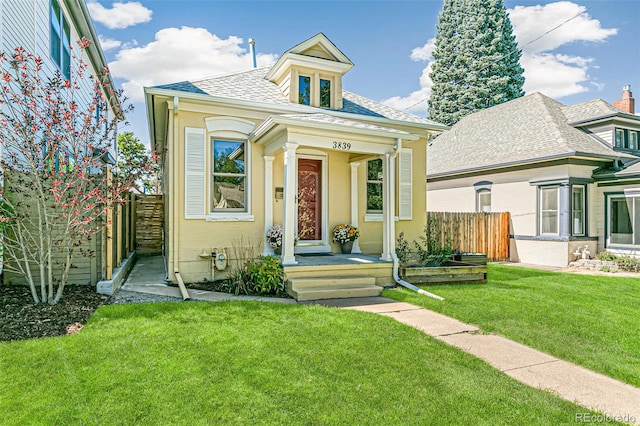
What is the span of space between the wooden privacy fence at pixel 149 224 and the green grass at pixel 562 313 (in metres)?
8.68

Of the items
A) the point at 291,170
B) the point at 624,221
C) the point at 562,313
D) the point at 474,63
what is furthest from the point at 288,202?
the point at 474,63

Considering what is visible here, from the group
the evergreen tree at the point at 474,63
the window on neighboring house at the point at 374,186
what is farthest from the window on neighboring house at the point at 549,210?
the evergreen tree at the point at 474,63

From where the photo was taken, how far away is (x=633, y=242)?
36.8 feet

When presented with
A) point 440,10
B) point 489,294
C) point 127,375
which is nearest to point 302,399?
point 127,375

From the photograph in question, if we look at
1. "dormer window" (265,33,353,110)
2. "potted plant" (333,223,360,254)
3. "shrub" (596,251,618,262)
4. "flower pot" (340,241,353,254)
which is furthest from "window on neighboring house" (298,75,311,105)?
"shrub" (596,251,618,262)

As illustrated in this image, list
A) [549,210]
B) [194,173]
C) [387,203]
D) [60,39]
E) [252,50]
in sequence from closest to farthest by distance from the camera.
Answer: [194,173], [387,203], [60,39], [549,210], [252,50]

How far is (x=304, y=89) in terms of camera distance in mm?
8984

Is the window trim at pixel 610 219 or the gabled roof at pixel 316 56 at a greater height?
the gabled roof at pixel 316 56

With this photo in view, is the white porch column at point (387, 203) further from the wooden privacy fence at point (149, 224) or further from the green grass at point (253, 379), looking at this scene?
the wooden privacy fence at point (149, 224)

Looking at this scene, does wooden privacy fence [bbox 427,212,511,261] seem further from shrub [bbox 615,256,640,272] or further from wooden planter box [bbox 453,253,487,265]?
wooden planter box [bbox 453,253,487,265]

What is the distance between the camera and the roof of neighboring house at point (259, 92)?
775 centimetres

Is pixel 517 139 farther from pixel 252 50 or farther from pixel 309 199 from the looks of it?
pixel 252 50

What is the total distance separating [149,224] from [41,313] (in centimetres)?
800

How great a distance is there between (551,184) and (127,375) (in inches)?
495
